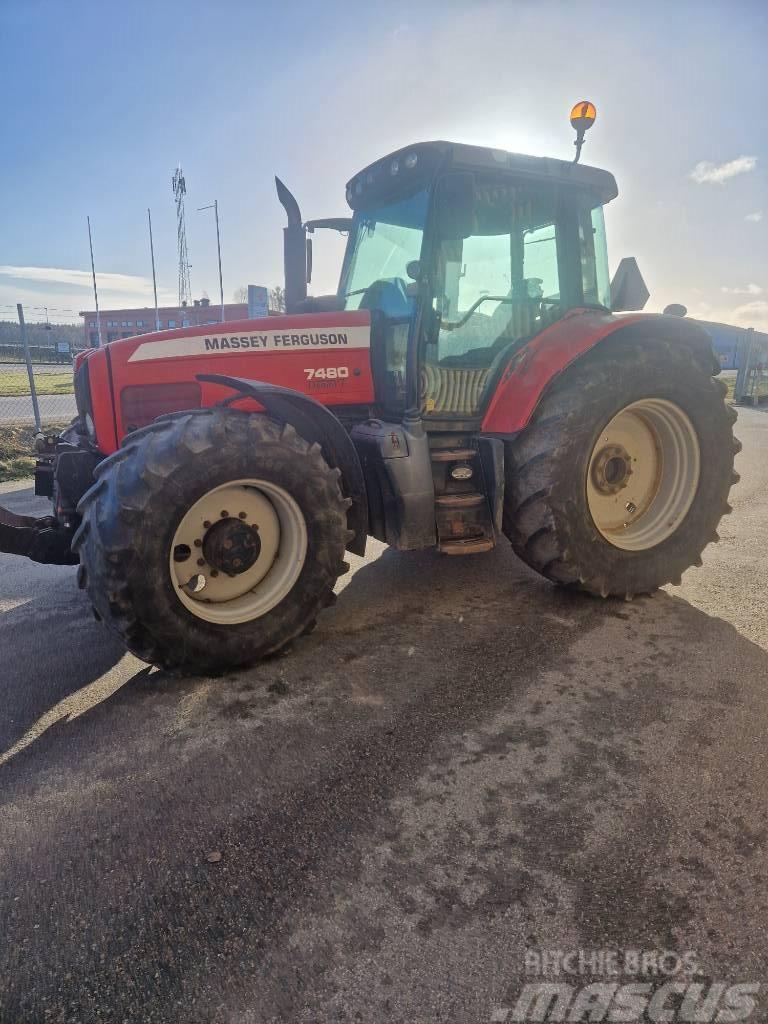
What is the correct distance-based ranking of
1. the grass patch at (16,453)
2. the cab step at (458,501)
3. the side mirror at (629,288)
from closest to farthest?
the cab step at (458,501), the side mirror at (629,288), the grass patch at (16,453)

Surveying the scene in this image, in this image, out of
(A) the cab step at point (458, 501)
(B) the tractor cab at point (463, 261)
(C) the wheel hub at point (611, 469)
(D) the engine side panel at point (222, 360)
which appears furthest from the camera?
(C) the wheel hub at point (611, 469)

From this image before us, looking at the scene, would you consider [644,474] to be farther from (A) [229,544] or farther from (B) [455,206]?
(A) [229,544]

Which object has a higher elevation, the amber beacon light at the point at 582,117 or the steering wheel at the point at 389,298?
the amber beacon light at the point at 582,117

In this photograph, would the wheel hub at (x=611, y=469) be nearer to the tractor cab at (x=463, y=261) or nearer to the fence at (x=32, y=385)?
the tractor cab at (x=463, y=261)

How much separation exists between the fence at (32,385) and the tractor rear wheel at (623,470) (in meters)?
7.96

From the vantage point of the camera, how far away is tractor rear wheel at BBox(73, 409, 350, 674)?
8.54 feet

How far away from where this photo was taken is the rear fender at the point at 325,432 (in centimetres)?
316

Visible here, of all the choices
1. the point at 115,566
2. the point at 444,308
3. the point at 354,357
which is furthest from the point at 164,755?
the point at 444,308

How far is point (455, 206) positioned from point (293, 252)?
4.45ft

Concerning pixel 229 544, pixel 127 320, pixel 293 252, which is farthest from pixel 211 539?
pixel 127 320

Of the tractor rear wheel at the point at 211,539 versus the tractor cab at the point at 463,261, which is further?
the tractor cab at the point at 463,261

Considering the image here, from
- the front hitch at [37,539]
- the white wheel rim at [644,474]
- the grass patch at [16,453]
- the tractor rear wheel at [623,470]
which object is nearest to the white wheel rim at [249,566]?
the front hitch at [37,539]

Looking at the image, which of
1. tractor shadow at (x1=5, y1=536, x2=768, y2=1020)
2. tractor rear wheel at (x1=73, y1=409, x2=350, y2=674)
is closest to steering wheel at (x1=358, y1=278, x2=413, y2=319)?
tractor rear wheel at (x1=73, y1=409, x2=350, y2=674)

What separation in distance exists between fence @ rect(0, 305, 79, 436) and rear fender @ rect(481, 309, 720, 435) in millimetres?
7665
